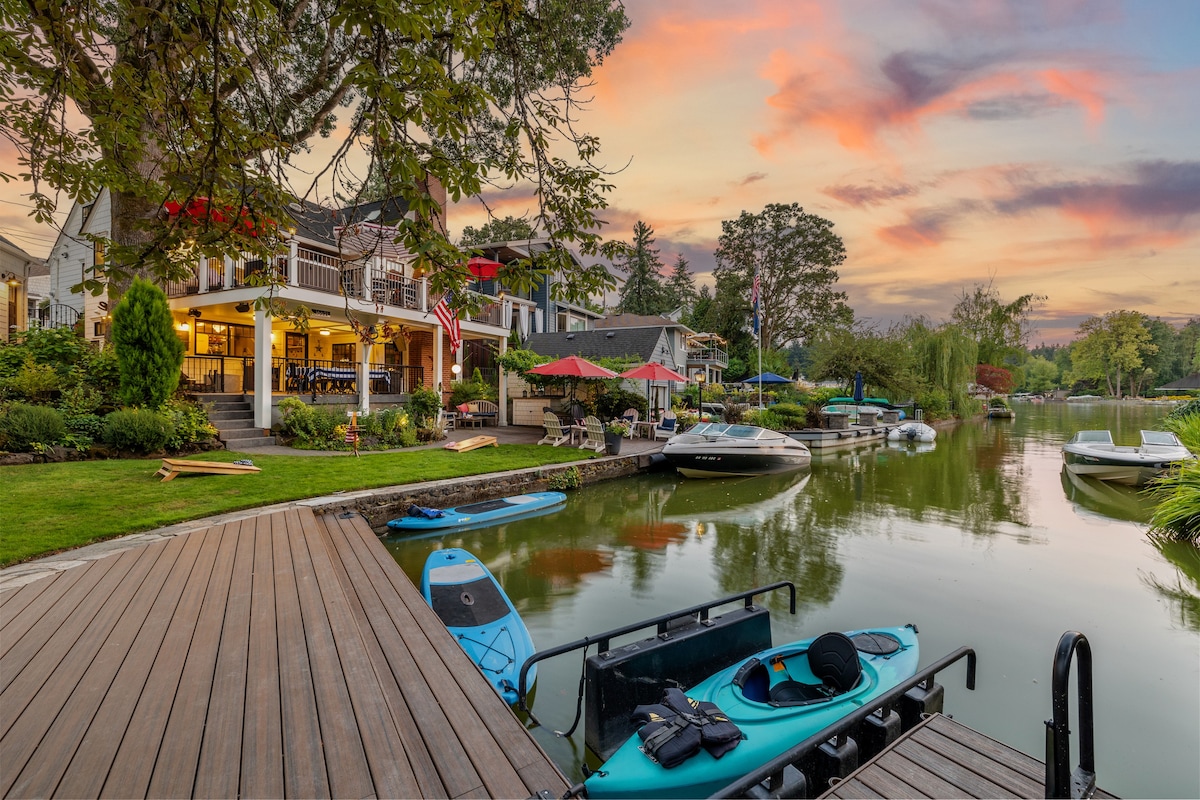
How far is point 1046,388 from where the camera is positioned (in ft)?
284

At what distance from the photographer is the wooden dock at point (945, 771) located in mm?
2217

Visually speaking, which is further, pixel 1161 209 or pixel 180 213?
pixel 1161 209

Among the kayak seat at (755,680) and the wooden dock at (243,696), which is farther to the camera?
the kayak seat at (755,680)

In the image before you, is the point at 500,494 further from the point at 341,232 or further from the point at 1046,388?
the point at 1046,388

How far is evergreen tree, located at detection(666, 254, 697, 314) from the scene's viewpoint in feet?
182

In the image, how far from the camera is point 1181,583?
6.71 m

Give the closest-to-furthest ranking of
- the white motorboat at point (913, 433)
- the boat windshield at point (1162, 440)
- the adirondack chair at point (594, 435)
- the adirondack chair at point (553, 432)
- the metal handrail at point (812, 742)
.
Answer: the metal handrail at point (812, 742) < the boat windshield at point (1162, 440) < the adirondack chair at point (594, 435) < the adirondack chair at point (553, 432) < the white motorboat at point (913, 433)

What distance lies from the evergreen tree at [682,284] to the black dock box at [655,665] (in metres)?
52.9

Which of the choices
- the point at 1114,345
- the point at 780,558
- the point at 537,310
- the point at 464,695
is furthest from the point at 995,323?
the point at 464,695

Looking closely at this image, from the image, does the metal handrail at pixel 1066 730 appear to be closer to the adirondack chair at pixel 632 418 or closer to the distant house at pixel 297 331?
the distant house at pixel 297 331

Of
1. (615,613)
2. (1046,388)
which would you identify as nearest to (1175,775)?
(615,613)

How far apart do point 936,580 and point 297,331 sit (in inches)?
717

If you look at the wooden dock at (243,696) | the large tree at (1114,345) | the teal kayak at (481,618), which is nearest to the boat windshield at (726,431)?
the teal kayak at (481,618)

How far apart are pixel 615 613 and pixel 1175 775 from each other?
14.2 feet
